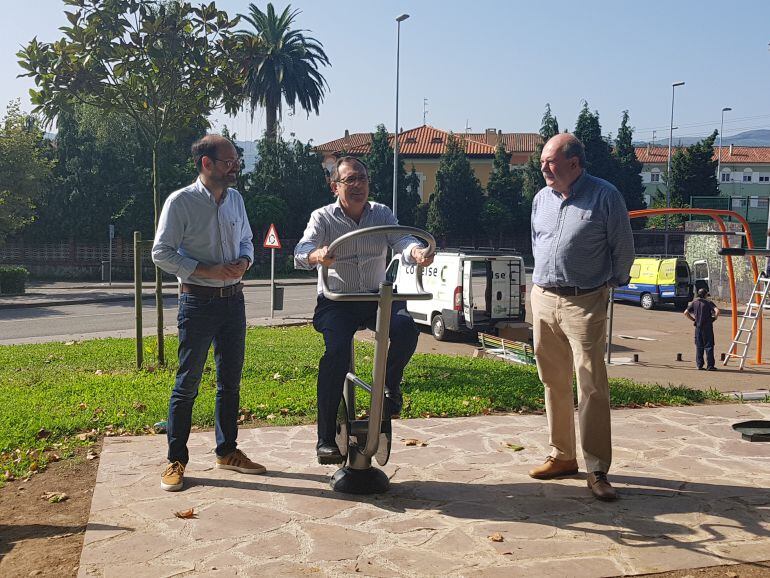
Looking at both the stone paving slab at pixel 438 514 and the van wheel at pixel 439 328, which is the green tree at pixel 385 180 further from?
the stone paving slab at pixel 438 514

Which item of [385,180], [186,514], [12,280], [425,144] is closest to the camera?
[186,514]

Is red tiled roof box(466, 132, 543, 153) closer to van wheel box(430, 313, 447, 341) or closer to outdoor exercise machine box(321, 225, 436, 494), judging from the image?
van wheel box(430, 313, 447, 341)

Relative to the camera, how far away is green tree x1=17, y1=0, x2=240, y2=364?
35.3 feet

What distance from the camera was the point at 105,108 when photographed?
36.8 ft

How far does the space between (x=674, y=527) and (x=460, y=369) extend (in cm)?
583

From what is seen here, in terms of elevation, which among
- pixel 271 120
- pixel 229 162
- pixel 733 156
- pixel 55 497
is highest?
pixel 733 156

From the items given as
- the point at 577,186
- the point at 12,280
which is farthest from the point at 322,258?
the point at 12,280

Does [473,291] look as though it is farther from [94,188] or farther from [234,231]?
[94,188]

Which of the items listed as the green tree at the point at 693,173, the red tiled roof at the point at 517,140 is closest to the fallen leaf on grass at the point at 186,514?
the green tree at the point at 693,173

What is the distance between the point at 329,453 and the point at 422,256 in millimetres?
1198

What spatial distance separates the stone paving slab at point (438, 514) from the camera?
3.63 metres

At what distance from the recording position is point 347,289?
15.0 ft

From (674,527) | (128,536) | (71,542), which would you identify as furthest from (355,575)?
(674,527)

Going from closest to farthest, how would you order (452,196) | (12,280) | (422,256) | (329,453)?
(422,256), (329,453), (12,280), (452,196)
